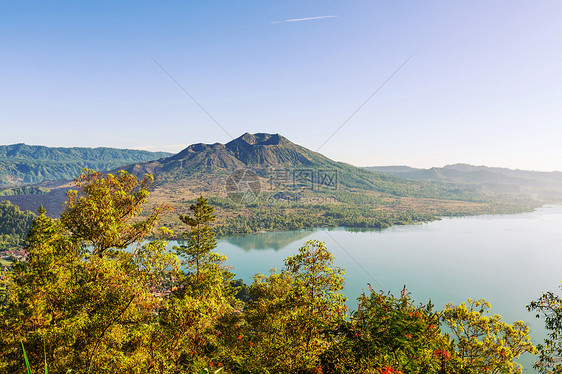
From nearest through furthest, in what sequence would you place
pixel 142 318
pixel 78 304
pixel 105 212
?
1. pixel 78 304
2. pixel 142 318
3. pixel 105 212

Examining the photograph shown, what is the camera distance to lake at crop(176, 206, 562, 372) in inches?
2170

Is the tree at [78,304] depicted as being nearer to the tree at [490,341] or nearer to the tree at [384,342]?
the tree at [384,342]

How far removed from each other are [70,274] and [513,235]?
140 m

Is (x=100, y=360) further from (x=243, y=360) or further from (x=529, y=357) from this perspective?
(x=529, y=357)

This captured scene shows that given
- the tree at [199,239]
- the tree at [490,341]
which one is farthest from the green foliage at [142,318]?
the tree at [199,239]

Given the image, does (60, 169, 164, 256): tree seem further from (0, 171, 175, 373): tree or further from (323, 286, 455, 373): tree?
(323, 286, 455, 373): tree

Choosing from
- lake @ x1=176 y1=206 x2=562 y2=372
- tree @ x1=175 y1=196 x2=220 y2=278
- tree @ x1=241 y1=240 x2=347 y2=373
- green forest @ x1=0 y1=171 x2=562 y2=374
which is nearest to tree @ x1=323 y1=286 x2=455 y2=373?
green forest @ x1=0 y1=171 x2=562 y2=374

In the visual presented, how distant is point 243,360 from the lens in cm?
829

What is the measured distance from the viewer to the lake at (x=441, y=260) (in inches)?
2170

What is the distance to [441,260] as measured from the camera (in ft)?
253

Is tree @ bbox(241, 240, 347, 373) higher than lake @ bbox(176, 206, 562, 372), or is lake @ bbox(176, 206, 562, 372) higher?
tree @ bbox(241, 240, 347, 373)

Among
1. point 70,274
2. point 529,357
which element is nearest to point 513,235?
point 529,357

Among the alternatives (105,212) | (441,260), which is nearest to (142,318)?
(105,212)

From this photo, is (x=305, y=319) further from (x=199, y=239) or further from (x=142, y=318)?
(x=199, y=239)
